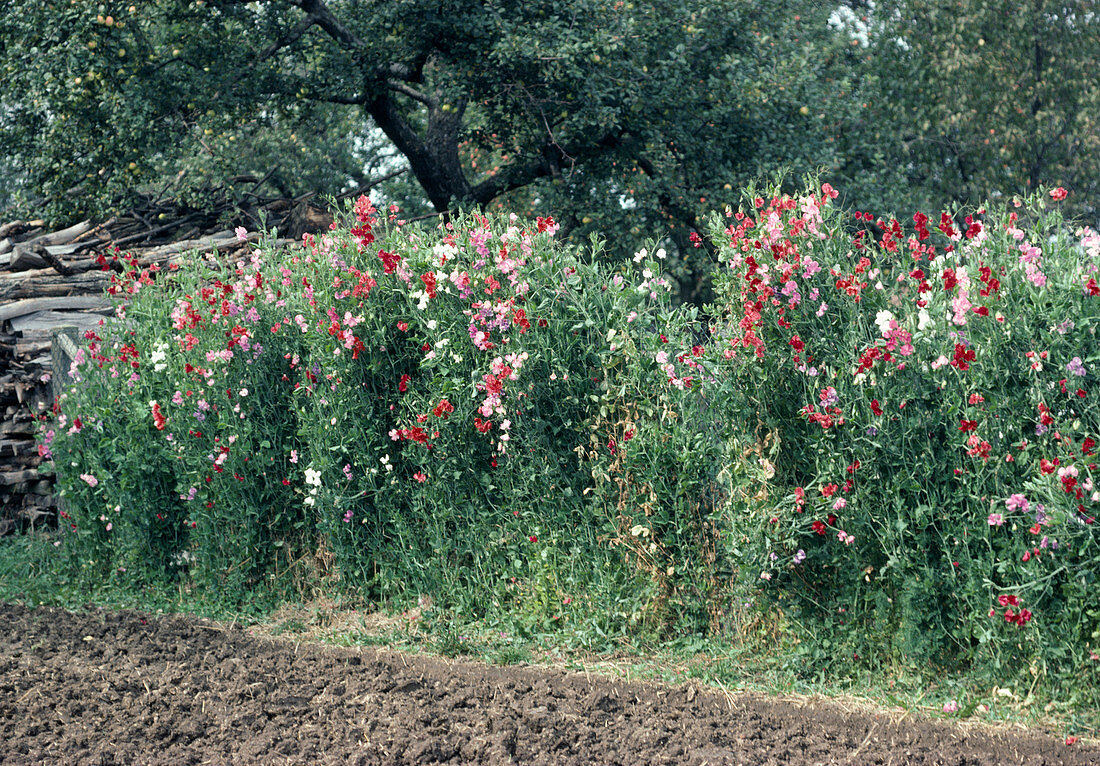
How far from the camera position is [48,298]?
9.87 metres

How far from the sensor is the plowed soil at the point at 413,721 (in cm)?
373

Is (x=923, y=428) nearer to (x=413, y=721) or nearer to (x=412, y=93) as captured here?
(x=413, y=721)

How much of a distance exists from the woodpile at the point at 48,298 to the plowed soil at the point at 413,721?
3782mm

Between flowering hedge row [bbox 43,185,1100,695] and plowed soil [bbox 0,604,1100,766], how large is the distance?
55 cm

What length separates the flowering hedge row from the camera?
3885 millimetres

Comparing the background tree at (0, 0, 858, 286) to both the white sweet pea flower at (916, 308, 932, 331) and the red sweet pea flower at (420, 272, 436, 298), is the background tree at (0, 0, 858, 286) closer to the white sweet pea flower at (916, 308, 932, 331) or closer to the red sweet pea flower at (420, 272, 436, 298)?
the red sweet pea flower at (420, 272, 436, 298)

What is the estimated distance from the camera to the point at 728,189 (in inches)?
513

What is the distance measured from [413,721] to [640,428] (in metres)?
1.83

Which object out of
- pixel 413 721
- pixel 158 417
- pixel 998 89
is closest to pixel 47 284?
pixel 158 417

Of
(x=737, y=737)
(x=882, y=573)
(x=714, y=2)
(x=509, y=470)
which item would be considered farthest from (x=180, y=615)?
(x=714, y=2)

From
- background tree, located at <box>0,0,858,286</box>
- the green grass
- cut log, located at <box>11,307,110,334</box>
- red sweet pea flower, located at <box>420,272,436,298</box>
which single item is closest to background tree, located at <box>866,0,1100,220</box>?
background tree, located at <box>0,0,858,286</box>

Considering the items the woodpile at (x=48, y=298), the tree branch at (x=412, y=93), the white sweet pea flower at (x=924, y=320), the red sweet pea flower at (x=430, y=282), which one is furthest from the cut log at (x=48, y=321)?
the white sweet pea flower at (x=924, y=320)

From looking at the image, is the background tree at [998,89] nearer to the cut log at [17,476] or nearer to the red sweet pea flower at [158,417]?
the red sweet pea flower at [158,417]

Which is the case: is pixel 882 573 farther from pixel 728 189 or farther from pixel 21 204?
pixel 21 204
